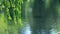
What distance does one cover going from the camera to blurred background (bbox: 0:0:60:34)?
180cm

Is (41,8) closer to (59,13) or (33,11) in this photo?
(33,11)

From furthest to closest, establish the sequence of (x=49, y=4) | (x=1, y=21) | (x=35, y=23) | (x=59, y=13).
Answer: (x=49, y=4) < (x=59, y=13) < (x=35, y=23) < (x=1, y=21)

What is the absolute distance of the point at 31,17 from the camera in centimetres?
597

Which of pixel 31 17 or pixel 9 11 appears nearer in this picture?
pixel 9 11

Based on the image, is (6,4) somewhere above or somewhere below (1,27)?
above

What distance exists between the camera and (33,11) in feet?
21.4

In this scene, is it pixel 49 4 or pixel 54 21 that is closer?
pixel 54 21

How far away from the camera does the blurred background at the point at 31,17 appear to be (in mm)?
1804

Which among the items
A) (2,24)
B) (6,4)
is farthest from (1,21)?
(6,4)

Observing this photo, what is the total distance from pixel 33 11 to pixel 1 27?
4649 mm

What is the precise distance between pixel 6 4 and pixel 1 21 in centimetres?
19

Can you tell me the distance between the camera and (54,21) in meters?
5.43

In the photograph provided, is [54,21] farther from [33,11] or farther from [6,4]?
[6,4]

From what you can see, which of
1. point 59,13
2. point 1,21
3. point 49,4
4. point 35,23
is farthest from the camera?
point 49,4
